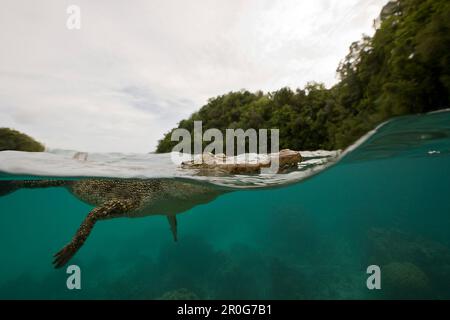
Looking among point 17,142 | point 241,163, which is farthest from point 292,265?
→ point 17,142

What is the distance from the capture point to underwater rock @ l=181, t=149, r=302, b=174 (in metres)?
7.74

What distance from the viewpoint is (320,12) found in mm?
4805

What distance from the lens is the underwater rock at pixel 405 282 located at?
10.5 metres

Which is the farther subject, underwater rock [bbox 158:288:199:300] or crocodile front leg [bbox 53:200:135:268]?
underwater rock [bbox 158:288:199:300]

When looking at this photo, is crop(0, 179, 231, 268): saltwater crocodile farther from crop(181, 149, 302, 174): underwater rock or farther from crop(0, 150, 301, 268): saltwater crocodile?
crop(181, 149, 302, 174): underwater rock

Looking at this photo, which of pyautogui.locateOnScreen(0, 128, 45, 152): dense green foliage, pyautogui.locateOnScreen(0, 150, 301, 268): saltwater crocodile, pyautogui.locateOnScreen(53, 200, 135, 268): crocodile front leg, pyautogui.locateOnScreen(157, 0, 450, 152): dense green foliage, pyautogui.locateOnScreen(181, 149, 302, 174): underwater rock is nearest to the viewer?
pyautogui.locateOnScreen(157, 0, 450, 152): dense green foliage

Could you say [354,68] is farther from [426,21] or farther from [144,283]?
[144,283]

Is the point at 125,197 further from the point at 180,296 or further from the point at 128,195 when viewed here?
the point at 180,296

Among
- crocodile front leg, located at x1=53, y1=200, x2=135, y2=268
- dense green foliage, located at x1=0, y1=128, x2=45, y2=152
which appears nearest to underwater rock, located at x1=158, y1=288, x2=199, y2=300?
crocodile front leg, located at x1=53, y1=200, x2=135, y2=268

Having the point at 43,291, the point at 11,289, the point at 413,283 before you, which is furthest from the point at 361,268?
the point at 11,289

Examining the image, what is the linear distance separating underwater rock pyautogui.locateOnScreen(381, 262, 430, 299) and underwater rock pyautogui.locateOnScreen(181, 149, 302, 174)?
328 inches

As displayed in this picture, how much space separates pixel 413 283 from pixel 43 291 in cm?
2009
